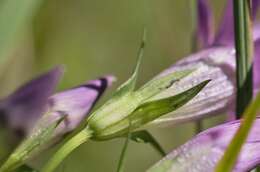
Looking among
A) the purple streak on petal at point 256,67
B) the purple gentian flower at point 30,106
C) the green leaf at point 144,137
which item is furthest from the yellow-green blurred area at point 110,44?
the purple gentian flower at point 30,106

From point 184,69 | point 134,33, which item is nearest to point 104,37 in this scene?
point 134,33

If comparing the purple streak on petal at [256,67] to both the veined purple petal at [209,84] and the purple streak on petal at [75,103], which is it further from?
the purple streak on petal at [75,103]

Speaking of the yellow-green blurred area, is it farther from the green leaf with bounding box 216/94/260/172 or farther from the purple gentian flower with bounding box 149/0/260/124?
the green leaf with bounding box 216/94/260/172

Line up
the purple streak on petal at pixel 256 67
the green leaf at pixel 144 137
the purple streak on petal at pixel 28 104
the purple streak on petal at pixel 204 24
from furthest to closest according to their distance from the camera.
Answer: the purple streak on petal at pixel 204 24
the purple streak on petal at pixel 256 67
the green leaf at pixel 144 137
the purple streak on petal at pixel 28 104

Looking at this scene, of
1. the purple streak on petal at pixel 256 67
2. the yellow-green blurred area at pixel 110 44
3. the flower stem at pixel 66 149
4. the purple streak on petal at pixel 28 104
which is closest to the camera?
the purple streak on petal at pixel 28 104

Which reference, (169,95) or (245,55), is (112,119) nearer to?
(169,95)
